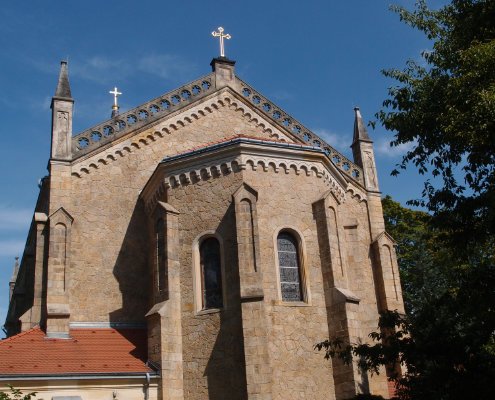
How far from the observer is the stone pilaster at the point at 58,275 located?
18875 mm

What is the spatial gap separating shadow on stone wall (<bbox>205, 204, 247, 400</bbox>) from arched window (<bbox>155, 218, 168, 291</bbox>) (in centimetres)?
193

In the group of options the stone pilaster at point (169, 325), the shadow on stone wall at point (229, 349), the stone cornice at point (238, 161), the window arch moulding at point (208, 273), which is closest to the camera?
the shadow on stone wall at point (229, 349)

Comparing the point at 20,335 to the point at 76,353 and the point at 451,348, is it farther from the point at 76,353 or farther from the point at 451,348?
the point at 451,348

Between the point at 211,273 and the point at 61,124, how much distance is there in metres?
7.71

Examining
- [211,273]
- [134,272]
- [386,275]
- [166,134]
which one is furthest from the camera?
[166,134]

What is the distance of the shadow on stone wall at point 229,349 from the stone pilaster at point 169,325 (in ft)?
3.08

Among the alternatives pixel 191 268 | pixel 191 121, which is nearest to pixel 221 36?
pixel 191 121

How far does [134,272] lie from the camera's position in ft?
69.4

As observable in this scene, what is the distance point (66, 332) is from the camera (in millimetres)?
18938

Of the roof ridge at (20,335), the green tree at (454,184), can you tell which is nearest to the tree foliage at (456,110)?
the green tree at (454,184)

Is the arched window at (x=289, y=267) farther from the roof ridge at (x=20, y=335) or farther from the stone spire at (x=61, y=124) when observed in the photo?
the stone spire at (x=61, y=124)

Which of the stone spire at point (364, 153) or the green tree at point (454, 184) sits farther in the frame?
the stone spire at point (364, 153)

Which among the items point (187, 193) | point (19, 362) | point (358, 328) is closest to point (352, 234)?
point (358, 328)

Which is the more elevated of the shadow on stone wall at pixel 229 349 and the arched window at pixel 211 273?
the arched window at pixel 211 273
